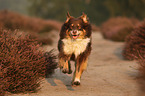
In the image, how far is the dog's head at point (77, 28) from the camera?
5.21 m

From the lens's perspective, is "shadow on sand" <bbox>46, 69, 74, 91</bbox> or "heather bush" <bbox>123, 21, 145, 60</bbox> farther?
"heather bush" <bbox>123, 21, 145, 60</bbox>

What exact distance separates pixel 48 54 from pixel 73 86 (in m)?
1.40

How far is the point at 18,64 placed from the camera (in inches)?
193

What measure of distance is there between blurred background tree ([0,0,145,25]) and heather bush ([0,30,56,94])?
25638mm

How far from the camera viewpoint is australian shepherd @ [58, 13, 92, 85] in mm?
5297

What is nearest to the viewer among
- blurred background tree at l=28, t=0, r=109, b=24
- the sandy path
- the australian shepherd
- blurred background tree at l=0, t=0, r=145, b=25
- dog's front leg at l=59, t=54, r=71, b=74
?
the sandy path

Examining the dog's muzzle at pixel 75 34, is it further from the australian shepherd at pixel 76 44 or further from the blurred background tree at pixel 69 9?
the blurred background tree at pixel 69 9

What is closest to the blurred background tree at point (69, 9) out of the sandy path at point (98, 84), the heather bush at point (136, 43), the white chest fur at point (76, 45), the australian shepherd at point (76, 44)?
the heather bush at point (136, 43)

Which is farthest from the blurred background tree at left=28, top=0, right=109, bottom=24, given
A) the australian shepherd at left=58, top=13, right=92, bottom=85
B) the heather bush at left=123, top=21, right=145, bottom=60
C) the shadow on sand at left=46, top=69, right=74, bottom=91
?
the australian shepherd at left=58, top=13, right=92, bottom=85

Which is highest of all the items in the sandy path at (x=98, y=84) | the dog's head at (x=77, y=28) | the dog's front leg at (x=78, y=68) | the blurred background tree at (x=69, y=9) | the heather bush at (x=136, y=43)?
the blurred background tree at (x=69, y=9)

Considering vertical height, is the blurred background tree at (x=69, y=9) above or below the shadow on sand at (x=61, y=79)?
above

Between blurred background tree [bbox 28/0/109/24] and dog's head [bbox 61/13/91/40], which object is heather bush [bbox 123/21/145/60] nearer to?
dog's head [bbox 61/13/91/40]

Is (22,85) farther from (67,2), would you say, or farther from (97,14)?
(67,2)

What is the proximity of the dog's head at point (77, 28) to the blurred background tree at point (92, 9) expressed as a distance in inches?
1001
